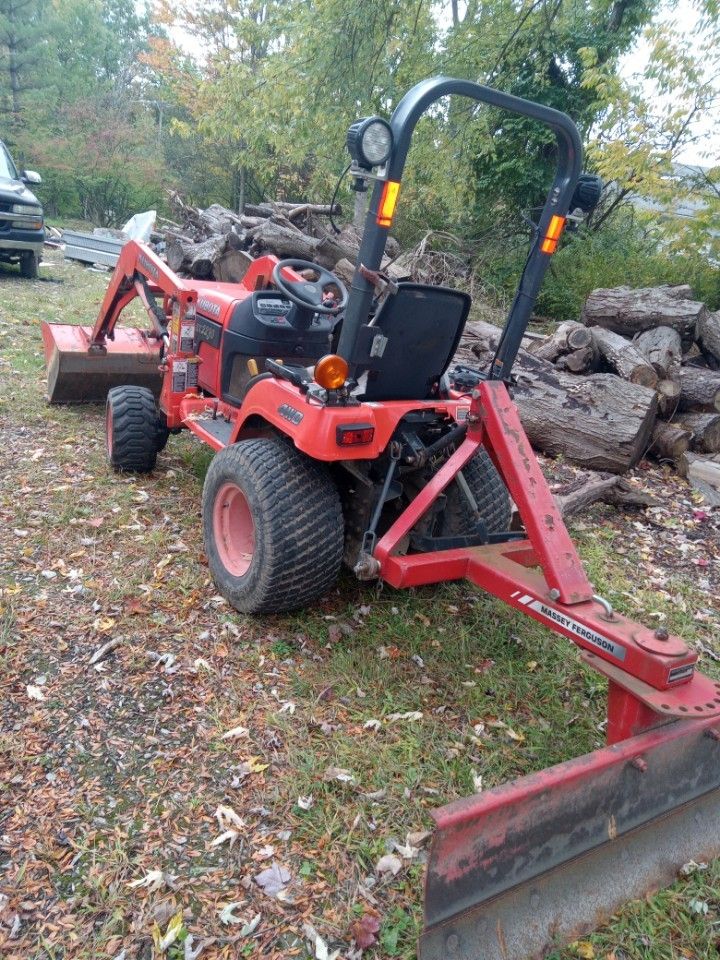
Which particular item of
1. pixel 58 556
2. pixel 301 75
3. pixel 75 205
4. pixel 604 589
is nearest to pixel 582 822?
pixel 604 589

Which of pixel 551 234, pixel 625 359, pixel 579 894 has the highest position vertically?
pixel 551 234

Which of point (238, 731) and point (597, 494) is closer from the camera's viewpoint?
point (238, 731)

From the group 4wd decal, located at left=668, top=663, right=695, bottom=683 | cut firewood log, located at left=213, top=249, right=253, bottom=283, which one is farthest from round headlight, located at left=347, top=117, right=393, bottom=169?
cut firewood log, located at left=213, top=249, right=253, bottom=283

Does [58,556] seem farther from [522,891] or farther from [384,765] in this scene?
[522,891]

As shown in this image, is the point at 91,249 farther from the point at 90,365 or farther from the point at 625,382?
the point at 625,382

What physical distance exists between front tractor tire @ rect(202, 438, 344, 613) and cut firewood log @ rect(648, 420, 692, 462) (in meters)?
3.91

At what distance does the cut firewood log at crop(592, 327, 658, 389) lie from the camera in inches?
247

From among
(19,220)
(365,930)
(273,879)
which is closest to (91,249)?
(19,220)

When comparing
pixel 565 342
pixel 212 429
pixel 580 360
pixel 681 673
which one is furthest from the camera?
pixel 565 342

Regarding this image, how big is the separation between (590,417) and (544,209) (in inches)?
114

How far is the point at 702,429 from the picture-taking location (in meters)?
6.41

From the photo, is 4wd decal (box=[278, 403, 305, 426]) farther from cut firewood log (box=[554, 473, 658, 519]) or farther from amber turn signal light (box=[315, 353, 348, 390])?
cut firewood log (box=[554, 473, 658, 519])

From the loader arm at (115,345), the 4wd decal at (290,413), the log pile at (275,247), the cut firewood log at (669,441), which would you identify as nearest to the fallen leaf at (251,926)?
the 4wd decal at (290,413)

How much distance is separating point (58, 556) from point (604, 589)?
2998 mm
